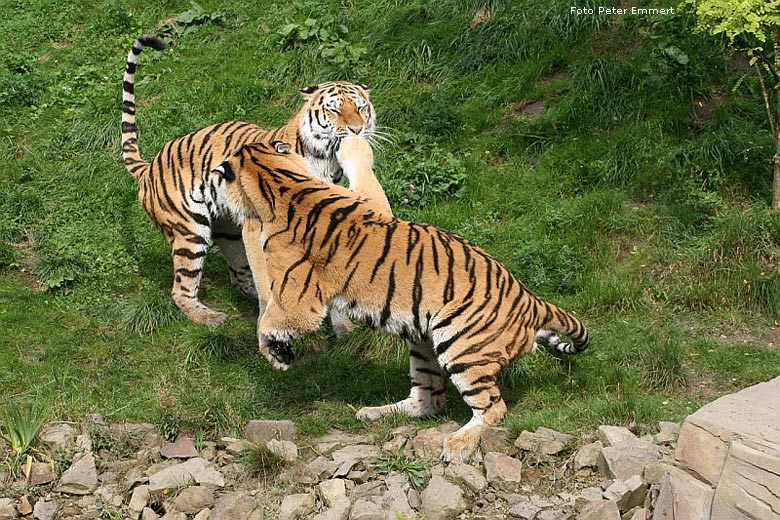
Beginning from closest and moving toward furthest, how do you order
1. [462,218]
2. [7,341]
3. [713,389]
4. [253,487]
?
[253,487], [713,389], [7,341], [462,218]

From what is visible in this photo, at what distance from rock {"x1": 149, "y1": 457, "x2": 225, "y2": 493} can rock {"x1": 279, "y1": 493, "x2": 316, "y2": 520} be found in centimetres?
53

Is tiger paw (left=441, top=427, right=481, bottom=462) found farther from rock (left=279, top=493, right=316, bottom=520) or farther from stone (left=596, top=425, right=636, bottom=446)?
rock (left=279, top=493, right=316, bottom=520)

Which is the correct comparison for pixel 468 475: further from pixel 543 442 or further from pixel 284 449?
pixel 284 449

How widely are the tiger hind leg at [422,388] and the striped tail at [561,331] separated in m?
0.68

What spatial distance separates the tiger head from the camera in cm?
789

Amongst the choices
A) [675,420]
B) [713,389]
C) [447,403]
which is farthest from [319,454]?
[713,389]

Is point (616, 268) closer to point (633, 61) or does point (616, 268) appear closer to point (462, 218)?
point (462, 218)

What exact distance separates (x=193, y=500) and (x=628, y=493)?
2.34 m

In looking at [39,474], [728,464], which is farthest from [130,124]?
[728,464]

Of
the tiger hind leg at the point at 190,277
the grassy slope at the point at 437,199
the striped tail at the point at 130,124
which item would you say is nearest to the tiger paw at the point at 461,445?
the grassy slope at the point at 437,199

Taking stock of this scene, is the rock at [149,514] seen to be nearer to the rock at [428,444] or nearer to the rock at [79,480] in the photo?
the rock at [79,480]

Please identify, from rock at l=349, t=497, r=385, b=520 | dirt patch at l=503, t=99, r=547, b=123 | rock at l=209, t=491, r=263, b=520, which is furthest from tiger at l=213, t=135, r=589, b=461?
dirt patch at l=503, t=99, r=547, b=123

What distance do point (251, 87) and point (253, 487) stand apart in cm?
553

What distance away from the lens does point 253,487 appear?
5.91m
